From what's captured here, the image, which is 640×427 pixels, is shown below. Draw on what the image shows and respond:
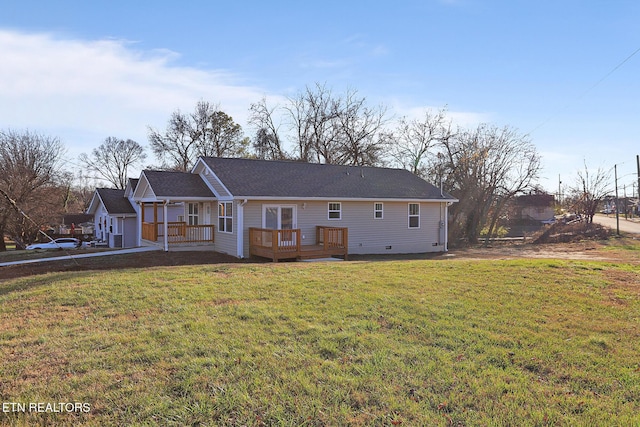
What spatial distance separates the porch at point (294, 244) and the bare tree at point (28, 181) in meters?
16.1

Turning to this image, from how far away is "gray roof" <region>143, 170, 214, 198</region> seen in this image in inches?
672

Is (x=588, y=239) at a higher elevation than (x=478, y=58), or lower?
lower

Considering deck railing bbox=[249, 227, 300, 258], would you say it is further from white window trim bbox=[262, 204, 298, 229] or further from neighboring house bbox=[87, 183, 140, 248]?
neighboring house bbox=[87, 183, 140, 248]

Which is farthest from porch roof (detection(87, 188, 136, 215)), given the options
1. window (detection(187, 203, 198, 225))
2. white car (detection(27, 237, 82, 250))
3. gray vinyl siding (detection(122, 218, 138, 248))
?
window (detection(187, 203, 198, 225))

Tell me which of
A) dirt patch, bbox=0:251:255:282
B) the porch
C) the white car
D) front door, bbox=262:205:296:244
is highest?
front door, bbox=262:205:296:244

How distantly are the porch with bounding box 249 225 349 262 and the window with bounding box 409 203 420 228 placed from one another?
4.83 meters

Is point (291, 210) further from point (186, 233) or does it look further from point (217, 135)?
point (217, 135)

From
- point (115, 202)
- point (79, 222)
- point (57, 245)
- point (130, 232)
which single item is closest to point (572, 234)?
point (130, 232)

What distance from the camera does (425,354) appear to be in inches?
187

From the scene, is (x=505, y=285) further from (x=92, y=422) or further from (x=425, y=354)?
(x=92, y=422)

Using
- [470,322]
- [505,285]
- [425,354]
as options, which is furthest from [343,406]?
[505,285]

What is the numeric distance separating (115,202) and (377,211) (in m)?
16.5

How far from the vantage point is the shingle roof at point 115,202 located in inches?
972

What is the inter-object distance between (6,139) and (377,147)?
28.2 meters
